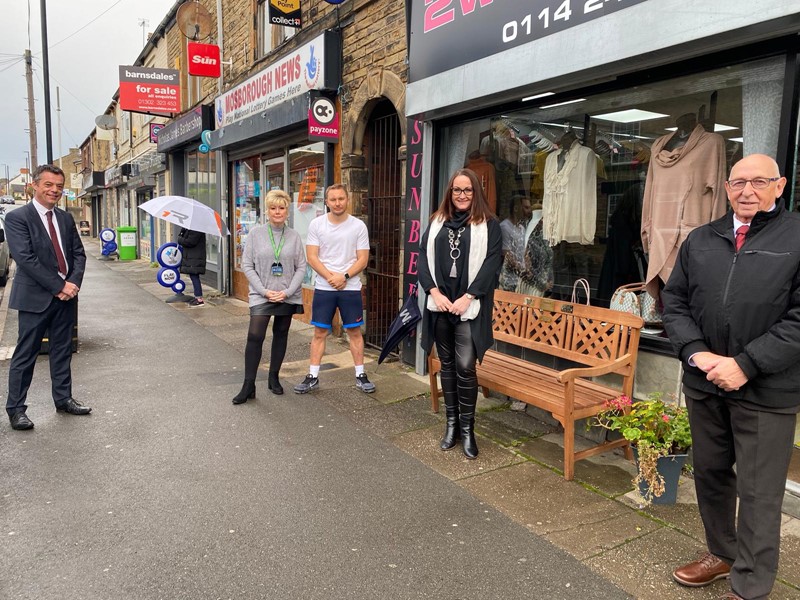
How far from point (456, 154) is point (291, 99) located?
3331 millimetres

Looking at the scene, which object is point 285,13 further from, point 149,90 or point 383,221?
point 149,90

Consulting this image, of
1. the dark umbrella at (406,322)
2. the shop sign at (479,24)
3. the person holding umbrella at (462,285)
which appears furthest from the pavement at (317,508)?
the shop sign at (479,24)

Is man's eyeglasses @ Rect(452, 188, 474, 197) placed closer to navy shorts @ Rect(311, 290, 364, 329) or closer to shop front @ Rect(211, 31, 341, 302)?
navy shorts @ Rect(311, 290, 364, 329)

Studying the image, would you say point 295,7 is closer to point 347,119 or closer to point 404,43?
point 347,119

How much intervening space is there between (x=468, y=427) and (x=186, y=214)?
599cm

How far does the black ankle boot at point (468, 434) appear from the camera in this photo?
4074 mm

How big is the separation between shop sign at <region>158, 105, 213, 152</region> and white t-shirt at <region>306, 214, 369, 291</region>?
803 centimetres

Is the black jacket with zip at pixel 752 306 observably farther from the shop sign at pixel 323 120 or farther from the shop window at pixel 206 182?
the shop window at pixel 206 182

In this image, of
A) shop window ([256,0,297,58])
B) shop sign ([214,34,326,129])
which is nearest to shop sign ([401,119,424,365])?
shop sign ([214,34,326,129])

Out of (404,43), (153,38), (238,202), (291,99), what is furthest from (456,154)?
(153,38)

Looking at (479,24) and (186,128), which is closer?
(479,24)

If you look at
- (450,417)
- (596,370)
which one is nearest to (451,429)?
(450,417)

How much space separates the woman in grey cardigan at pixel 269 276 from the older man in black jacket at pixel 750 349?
354 centimetres

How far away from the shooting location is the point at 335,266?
5.44 m
